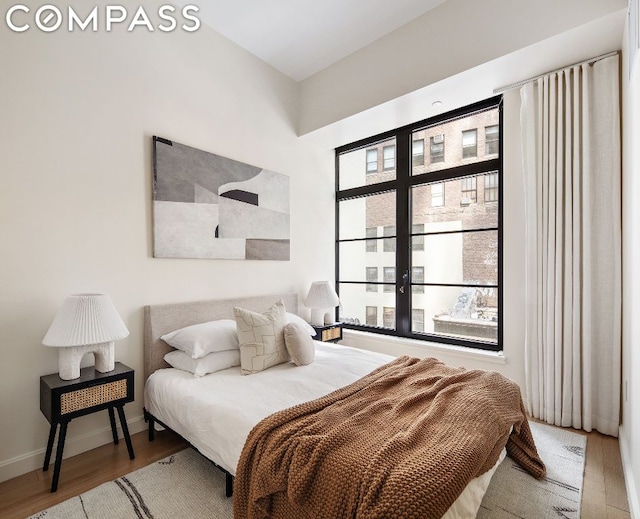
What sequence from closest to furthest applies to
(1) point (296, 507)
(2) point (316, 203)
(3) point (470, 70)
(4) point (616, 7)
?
(1) point (296, 507) < (4) point (616, 7) < (3) point (470, 70) < (2) point (316, 203)

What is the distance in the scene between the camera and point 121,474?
2018mm

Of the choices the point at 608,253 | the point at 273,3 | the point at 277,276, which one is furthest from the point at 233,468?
the point at 273,3

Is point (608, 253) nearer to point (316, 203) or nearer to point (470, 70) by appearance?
point (470, 70)

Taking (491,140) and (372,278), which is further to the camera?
(372,278)

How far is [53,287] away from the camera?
2139mm

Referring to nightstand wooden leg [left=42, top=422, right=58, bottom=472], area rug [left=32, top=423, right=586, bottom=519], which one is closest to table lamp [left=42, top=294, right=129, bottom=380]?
nightstand wooden leg [left=42, top=422, right=58, bottom=472]

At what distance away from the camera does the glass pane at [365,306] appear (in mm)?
3861

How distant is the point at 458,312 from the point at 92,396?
297 centimetres

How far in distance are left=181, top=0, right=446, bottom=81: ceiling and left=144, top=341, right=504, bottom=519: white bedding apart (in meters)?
2.75

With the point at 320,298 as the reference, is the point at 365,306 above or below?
below

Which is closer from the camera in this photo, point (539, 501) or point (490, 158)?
point (539, 501)

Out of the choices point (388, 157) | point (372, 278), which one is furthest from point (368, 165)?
point (372, 278)

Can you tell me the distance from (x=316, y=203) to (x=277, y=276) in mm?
1027

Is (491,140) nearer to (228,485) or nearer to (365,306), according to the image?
(365,306)
